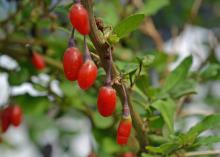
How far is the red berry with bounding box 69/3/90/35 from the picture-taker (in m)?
0.76

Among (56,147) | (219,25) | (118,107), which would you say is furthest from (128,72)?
(219,25)

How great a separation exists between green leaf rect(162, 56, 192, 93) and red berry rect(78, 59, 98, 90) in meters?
0.41

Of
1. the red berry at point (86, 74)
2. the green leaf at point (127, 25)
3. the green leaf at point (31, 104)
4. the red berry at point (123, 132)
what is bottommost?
the green leaf at point (31, 104)

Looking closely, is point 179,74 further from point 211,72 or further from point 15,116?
point 15,116

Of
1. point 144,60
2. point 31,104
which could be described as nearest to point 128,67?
point 144,60

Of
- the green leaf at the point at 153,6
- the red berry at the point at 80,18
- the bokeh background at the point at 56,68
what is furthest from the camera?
the green leaf at the point at 153,6

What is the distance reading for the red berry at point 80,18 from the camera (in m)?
0.76

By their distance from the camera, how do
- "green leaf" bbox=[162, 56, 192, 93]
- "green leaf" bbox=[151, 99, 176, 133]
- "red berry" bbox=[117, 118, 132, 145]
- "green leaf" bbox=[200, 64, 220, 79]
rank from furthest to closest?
"green leaf" bbox=[200, 64, 220, 79] → "green leaf" bbox=[162, 56, 192, 93] → "green leaf" bbox=[151, 99, 176, 133] → "red berry" bbox=[117, 118, 132, 145]

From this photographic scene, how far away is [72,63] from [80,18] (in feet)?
0.29

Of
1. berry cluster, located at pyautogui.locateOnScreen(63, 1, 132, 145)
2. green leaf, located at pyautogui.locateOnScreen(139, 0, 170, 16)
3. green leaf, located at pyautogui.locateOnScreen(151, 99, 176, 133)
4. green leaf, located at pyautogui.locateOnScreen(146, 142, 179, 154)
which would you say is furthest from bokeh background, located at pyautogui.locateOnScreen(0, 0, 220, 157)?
berry cluster, located at pyautogui.locateOnScreen(63, 1, 132, 145)

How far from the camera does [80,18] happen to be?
2.49 feet

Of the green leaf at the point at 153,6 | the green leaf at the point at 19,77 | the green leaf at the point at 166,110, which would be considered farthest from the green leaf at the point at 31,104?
the green leaf at the point at 166,110

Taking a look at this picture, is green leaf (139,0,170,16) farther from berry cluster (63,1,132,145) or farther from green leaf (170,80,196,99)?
berry cluster (63,1,132,145)

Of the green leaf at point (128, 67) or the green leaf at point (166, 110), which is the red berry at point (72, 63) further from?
the green leaf at point (166, 110)
